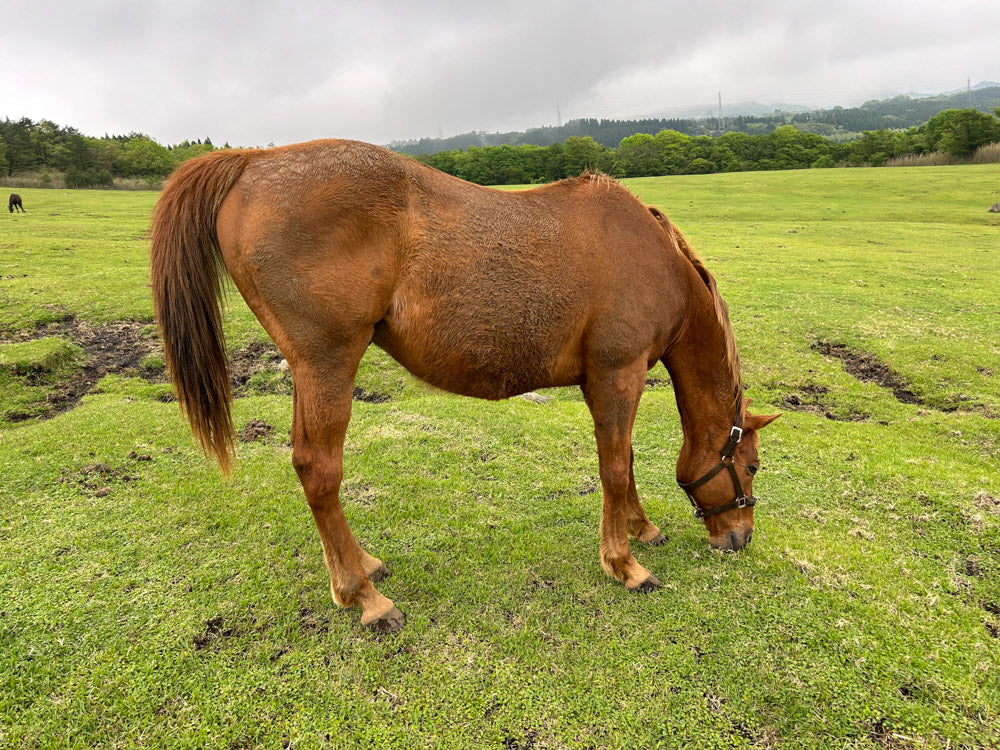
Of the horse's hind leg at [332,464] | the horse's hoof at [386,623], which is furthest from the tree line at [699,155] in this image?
the horse's hoof at [386,623]

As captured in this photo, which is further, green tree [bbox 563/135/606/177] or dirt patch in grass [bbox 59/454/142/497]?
green tree [bbox 563/135/606/177]

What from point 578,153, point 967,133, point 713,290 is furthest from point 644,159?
point 713,290

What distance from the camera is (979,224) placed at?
25.0 m

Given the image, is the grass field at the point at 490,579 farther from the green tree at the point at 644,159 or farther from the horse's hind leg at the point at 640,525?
the green tree at the point at 644,159

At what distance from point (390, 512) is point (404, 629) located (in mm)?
1409

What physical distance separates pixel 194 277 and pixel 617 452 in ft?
10.1

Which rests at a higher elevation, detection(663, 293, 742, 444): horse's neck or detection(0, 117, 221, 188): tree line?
detection(0, 117, 221, 188): tree line

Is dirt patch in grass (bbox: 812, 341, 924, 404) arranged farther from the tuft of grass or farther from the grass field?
the tuft of grass

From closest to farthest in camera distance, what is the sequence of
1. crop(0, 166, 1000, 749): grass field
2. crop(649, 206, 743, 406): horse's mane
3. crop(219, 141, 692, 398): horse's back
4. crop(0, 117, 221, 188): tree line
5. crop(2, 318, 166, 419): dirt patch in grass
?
crop(0, 166, 1000, 749): grass field
crop(219, 141, 692, 398): horse's back
crop(649, 206, 743, 406): horse's mane
crop(2, 318, 166, 419): dirt patch in grass
crop(0, 117, 221, 188): tree line

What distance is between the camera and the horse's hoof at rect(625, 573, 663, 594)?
3.64m

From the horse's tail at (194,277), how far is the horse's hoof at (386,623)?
1674 mm

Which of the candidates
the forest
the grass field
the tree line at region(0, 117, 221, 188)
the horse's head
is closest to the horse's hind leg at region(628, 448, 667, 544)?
the grass field

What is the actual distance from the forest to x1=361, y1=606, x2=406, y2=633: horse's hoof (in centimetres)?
4338

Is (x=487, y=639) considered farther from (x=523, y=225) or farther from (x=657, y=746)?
(x=523, y=225)
